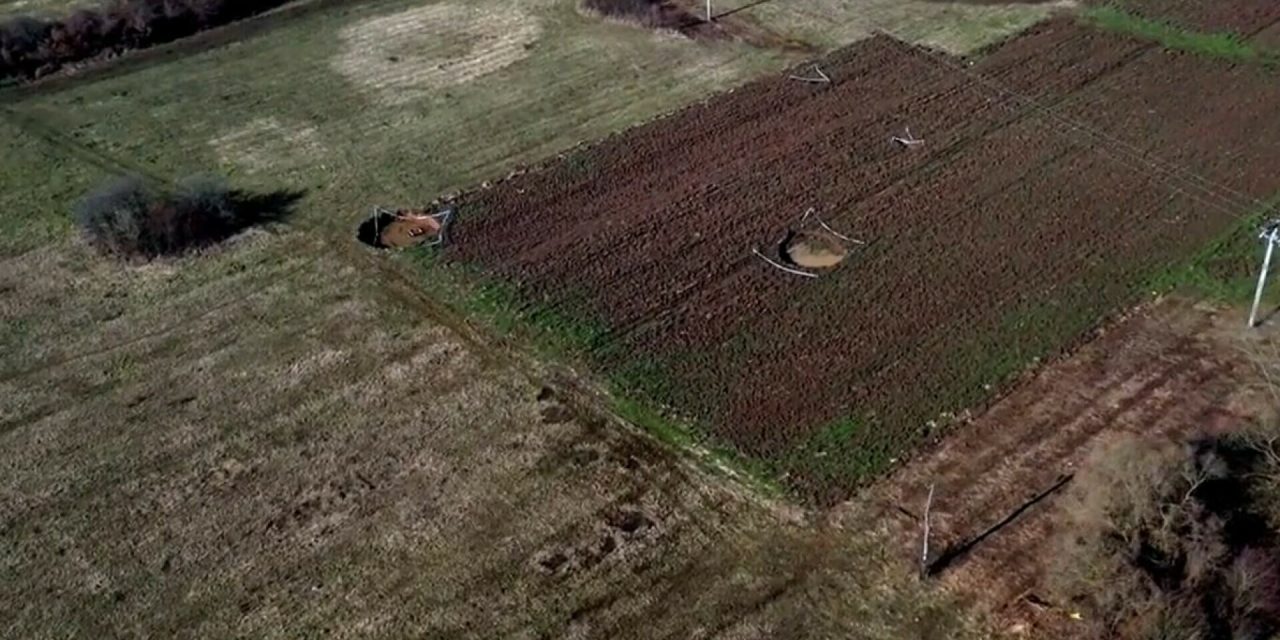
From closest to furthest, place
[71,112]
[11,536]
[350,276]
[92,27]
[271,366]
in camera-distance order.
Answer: [11,536] → [271,366] → [350,276] → [71,112] → [92,27]

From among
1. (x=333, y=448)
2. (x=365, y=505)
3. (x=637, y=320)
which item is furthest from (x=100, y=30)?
(x=365, y=505)

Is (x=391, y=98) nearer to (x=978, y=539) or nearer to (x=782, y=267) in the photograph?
(x=782, y=267)

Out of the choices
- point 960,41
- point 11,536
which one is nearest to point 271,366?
point 11,536

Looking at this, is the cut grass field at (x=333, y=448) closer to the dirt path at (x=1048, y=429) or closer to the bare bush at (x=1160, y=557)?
the dirt path at (x=1048, y=429)

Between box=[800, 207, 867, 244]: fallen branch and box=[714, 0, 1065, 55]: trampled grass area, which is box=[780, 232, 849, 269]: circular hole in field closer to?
box=[800, 207, 867, 244]: fallen branch

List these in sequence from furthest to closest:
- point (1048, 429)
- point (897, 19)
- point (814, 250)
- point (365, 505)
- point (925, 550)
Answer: point (897, 19)
point (814, 250)
point (1048, 429)
point (365, 505)
point (925, 550)

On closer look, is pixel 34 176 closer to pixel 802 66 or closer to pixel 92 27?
pixel 92 27

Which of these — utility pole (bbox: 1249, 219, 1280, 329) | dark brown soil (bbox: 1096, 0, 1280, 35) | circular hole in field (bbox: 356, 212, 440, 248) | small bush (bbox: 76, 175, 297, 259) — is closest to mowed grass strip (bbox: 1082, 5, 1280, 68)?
dark brown soil (bbox: 1096, 0, 1280, 35)

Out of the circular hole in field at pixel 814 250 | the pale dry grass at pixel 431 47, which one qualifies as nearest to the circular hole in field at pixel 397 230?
the pale dry grass at pixel 431 47
